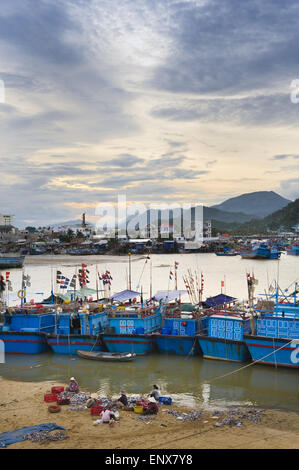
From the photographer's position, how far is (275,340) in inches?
675

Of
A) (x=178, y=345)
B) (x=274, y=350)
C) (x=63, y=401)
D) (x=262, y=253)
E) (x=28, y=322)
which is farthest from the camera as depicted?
(x=262, y=253)

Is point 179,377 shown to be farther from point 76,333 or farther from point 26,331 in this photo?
point 26,331

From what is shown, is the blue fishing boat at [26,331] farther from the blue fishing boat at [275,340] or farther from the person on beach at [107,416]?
the blue fishing boat at [275,340]

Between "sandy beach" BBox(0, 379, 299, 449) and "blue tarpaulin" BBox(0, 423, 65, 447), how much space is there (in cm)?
29

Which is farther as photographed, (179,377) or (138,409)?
(179,377)

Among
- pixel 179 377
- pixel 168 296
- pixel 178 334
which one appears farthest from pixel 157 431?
pixel 168 296

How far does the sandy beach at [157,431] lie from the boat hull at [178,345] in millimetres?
5756

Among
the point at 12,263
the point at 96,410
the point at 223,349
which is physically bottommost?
the point at 96,410

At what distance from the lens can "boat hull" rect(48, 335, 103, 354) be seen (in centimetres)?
2050

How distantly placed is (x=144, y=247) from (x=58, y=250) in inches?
1034

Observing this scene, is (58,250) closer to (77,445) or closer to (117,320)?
(117,320)

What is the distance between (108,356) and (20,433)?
7815mm

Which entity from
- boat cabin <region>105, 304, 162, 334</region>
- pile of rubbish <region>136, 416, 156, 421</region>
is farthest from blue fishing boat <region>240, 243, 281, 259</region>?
pile of rubbish <region>136, 416, 156, 421</region>

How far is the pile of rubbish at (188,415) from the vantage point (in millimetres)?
12703
